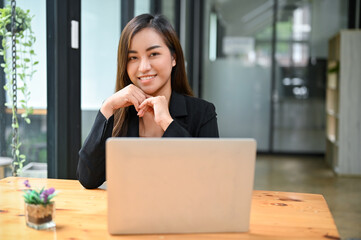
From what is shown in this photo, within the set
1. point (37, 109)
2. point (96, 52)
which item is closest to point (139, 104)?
point (37, 109)

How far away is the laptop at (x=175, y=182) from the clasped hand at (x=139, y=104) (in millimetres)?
539

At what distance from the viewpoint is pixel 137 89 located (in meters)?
1.59

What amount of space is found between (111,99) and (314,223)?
78 centimetres

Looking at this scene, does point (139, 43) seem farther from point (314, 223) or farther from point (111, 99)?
point (314, 223)

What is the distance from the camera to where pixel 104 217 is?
1.19m

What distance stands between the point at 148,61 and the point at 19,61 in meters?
0.61

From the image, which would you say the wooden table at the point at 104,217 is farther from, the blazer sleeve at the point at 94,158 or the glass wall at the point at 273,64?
the glass wall at the point at 273,64

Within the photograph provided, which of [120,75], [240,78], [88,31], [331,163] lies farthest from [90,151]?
[240,78]

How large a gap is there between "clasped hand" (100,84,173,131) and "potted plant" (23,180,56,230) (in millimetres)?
510

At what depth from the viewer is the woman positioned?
154cm

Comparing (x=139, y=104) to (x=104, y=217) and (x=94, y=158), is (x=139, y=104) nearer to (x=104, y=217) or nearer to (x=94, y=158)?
(x=94, y=158)

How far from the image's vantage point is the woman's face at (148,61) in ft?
5.27

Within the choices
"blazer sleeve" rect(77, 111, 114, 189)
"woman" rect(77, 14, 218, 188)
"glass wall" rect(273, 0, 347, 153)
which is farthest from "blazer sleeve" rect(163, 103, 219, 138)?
"glass wall" rect(273, 0, 347, 153)

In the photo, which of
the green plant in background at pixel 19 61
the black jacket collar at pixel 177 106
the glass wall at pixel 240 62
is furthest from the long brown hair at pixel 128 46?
the glass wall at pixel 240 62
